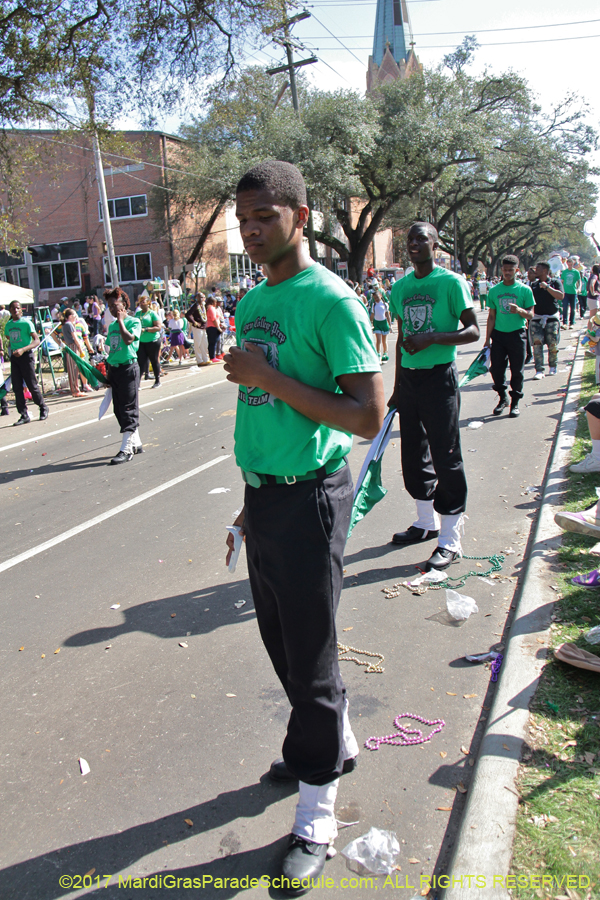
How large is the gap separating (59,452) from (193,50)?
924cm

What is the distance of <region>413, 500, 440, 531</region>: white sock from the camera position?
5.16 metres

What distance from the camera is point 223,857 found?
2385mm

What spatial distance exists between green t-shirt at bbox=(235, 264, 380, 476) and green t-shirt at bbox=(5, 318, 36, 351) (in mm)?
10631

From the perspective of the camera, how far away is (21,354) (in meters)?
11.8

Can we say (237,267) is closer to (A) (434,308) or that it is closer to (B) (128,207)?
(B) (128,207)

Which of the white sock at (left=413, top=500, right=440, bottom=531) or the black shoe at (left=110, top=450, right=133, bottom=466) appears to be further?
the black shoe at (left=110, top=450, right=133, bottom=466)

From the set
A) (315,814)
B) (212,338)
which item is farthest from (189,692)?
(212,338)

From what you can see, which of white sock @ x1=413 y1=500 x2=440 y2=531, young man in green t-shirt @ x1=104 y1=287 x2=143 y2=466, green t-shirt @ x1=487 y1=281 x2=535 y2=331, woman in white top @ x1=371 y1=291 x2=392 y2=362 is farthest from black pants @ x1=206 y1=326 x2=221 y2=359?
white sock @ x1=413 y1=500 x2=440 y2=531

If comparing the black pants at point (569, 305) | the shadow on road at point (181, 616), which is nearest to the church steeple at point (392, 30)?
the black pants at point (569, 305)

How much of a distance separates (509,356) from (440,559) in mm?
5827

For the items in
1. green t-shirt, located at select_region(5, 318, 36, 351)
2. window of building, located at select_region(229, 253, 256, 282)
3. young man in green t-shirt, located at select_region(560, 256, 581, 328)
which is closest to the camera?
green t-shirt, located at select_region(5, 318, 36, 351)

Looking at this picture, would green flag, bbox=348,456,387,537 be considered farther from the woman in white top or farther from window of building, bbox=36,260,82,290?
window of building, bbox=36,260,82,290

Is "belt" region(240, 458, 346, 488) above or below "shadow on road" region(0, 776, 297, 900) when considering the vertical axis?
above

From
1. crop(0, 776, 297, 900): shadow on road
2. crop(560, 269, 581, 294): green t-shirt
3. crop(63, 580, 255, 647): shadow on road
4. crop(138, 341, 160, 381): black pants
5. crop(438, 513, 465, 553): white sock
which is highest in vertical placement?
crop(560, 269, 581, 294): green t-shirt
